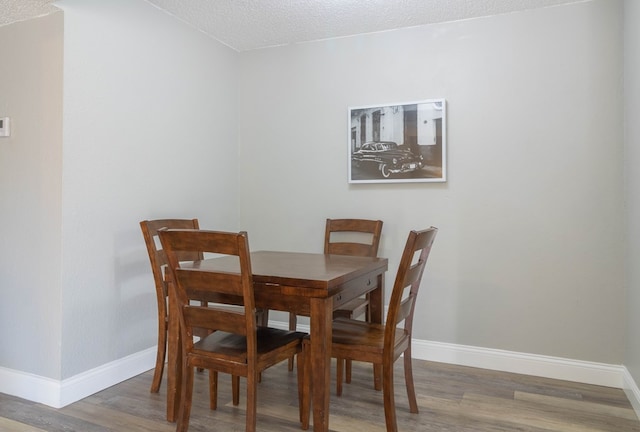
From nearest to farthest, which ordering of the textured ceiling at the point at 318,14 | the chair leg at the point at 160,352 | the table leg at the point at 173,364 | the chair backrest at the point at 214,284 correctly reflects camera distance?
the chair backrest at the point at 214,284
the table leg at the point at 173,364
the chair leg at the point at 160,352
the textured ceiling at the point at 318,14

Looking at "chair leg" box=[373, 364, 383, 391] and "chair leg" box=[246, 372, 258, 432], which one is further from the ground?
"chair leg" box=[246, 372, 258, 432]

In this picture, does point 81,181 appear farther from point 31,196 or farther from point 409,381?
point 409,381

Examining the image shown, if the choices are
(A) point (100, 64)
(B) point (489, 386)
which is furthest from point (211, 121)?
(B) point (489, 386)

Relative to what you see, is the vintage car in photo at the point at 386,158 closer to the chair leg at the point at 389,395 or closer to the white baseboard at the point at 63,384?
the chair leg at the point at 389,395

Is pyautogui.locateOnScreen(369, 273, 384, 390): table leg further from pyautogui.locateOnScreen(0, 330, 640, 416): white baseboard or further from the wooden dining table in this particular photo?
pyautogui.locateOnScreen(0, 330, 640, 416): white baseboard

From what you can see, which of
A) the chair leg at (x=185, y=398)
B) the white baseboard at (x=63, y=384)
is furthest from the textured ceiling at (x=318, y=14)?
the chair leg at (x=185, y=398)

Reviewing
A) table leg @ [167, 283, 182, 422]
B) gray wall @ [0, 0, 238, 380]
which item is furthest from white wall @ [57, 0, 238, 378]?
table leg @ [167, 283, 182, 422]

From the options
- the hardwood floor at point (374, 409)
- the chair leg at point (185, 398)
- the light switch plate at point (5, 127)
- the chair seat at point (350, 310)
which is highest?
the light switch plate at point (5, 127)

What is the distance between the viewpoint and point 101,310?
249 centimetres

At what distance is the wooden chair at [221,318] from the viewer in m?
1.66

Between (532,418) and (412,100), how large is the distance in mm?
2057

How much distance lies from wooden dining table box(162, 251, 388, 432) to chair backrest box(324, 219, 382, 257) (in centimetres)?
78

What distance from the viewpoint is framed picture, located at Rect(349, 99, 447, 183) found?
2971 mm

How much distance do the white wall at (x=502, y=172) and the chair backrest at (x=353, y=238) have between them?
5.8 inches
